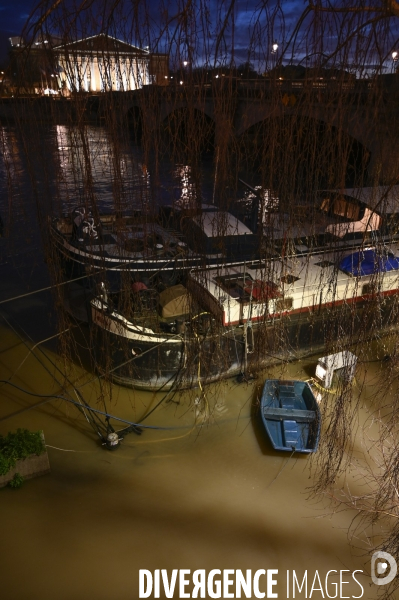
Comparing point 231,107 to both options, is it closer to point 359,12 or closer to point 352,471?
point 359,12

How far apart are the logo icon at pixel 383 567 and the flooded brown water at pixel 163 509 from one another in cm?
57

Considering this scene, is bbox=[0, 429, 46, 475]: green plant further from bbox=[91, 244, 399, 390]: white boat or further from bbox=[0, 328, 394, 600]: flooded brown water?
bbox=[91, 244, 399, 390]: white boat

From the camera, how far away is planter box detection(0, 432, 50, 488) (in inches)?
232

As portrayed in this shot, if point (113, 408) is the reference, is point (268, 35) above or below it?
above

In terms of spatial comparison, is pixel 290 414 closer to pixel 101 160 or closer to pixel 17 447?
pixel 17 447

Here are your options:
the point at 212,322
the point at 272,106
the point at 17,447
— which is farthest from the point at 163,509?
the point at 272,106

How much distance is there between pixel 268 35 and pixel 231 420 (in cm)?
541

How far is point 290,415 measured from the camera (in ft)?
22.7

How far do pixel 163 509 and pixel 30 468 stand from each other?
1.86 m

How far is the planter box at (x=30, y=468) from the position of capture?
19.3 feet

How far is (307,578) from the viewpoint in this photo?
16.1ft

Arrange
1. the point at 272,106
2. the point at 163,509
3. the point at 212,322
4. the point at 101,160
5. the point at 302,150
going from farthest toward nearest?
the point at 212,322 < the point at 163,509 < the point at 101,160 < the point at 302,150 < the point at 272,106

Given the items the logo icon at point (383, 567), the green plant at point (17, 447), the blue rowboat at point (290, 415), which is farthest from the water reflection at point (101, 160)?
the logo icon at point (383, 567)

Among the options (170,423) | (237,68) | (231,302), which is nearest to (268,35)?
(237,68)
